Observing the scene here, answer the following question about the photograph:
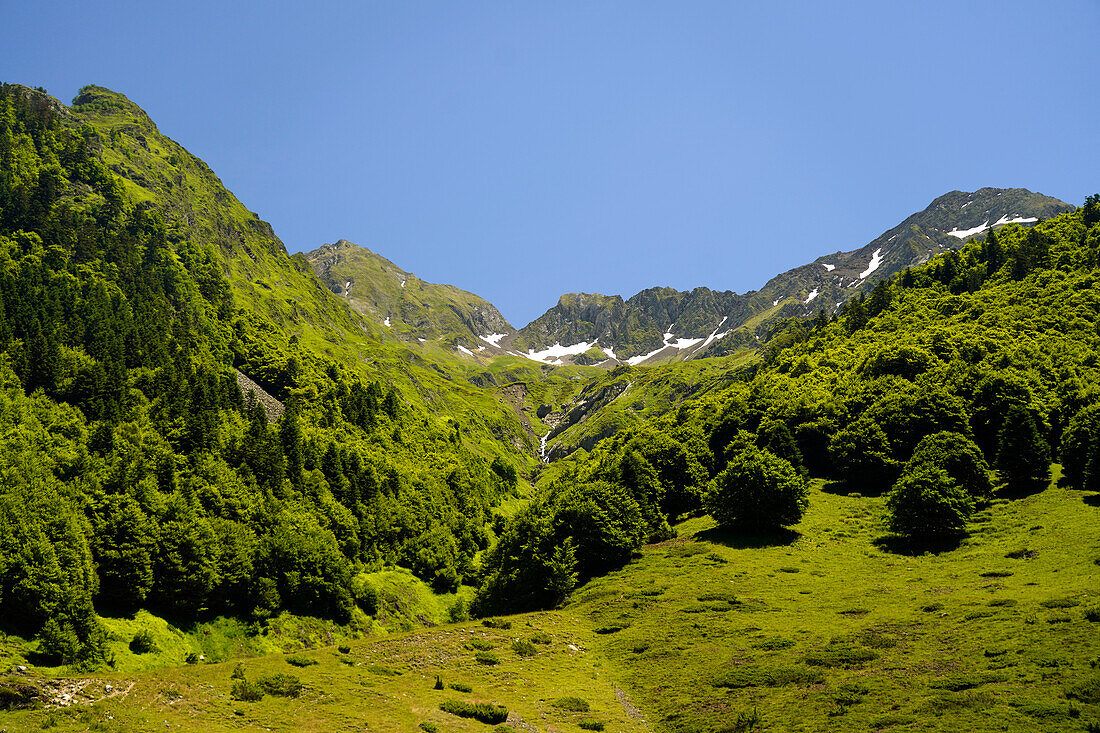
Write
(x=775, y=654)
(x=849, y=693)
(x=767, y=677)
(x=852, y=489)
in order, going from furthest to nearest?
(x=852, y=489) < (x=775, y=654) < (x=767, y=677) < (x=849, y=693)

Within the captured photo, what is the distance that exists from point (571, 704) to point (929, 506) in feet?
195

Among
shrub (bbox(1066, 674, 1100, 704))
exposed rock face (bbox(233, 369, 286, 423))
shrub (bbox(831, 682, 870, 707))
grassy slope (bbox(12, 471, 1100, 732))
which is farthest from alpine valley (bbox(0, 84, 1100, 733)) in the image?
exposed rock face (bbox(233, 369, 286, 423))

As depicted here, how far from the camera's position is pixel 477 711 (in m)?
41.5

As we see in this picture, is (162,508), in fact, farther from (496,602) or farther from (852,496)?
(852,496)

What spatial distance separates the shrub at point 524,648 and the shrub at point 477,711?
50.6 ft

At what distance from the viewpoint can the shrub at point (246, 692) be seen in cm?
3922

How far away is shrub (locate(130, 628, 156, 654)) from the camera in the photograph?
76562mm

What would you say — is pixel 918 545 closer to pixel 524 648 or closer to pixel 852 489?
pixel 852 489

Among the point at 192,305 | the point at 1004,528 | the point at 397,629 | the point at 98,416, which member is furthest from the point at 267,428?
the point at 1004,528

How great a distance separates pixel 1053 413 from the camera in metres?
103

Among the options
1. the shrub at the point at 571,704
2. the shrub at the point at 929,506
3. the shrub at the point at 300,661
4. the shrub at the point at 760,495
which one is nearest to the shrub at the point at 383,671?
the shrub at the point at 300,661

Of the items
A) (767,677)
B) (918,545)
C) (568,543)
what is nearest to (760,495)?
(918,545)

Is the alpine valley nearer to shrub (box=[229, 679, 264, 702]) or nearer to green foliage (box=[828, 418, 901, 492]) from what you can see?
shrub (box=[229, 679, 264, 702])

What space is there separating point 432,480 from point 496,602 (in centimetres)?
10329
